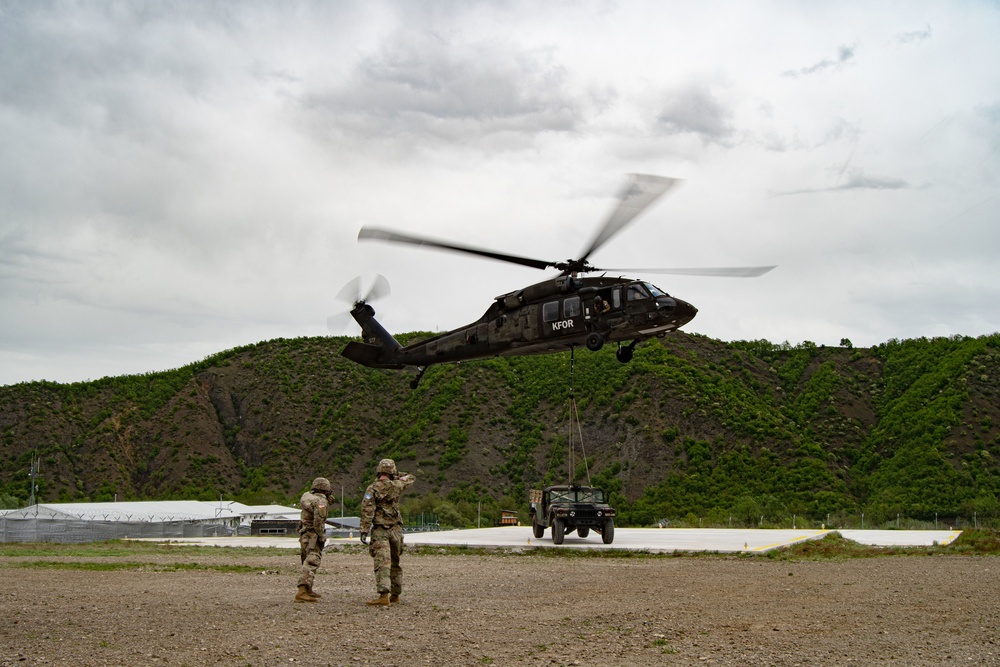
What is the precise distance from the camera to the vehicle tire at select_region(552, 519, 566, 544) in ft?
74.8

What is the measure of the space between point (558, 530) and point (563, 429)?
49850mm

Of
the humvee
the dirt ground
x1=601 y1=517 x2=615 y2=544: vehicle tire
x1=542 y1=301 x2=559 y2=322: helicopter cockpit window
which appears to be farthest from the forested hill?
the dirt ground

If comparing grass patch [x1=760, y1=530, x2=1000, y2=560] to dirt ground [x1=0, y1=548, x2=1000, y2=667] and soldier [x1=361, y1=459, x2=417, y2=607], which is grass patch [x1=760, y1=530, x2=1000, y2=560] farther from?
soldier [x1=361, y1=459, x2=417, y2=607]

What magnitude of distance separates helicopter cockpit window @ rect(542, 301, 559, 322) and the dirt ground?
8.37 metres

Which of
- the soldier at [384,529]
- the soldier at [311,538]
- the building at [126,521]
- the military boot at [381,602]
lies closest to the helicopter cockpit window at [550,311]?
the soldier at [311,538]

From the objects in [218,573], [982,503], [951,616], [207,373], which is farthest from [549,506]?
[207,373]

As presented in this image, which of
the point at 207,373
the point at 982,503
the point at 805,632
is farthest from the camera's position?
the point at 207,373

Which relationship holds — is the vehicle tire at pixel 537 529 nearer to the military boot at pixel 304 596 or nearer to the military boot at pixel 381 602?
the military boot at pixel 304 596

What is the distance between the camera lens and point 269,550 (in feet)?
79.9


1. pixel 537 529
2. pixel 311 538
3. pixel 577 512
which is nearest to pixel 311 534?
pixel 311 538

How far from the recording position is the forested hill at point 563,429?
2308 inches

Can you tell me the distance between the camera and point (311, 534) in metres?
12.1

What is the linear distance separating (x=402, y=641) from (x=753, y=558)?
42.8 feet

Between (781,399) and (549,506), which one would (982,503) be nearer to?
(781,399)
